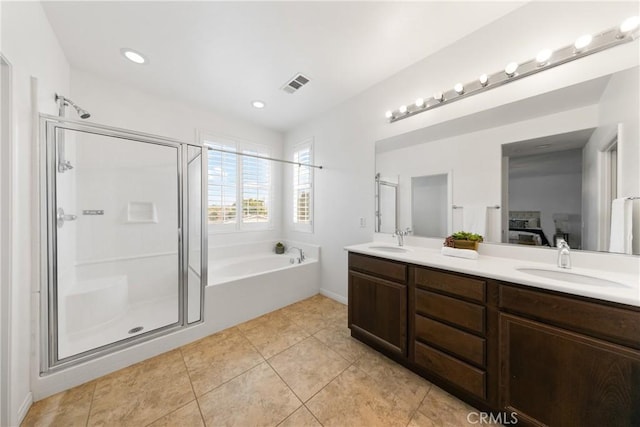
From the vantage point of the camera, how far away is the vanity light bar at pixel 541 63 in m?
1.19

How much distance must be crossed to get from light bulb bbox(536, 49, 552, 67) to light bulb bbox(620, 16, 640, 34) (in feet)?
0.90

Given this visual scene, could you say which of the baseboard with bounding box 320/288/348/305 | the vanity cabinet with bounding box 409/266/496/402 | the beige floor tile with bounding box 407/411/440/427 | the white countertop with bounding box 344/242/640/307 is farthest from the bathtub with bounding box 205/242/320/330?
the beige floor tile with bounding box 407/411/440/427

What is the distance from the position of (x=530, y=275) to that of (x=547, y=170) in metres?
0.79

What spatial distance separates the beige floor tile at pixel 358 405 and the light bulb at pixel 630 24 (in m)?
2.52

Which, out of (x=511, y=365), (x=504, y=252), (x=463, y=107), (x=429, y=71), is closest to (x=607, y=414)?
(x=511, y=365)

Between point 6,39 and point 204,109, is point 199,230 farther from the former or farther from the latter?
point 204,109

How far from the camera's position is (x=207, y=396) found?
1388 millimetres

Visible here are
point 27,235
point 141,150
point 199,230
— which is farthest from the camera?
point 141,150

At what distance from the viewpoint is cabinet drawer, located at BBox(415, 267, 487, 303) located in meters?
1.23

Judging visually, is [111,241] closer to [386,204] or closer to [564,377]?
[386,204]

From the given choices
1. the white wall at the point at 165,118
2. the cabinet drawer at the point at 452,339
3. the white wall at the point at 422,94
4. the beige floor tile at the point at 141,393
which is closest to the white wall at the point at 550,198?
the white wall at the point at 422,94

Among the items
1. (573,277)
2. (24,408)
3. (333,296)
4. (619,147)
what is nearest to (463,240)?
(573,277)

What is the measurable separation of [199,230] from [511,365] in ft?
8.64

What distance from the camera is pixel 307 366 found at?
5.45 feet
